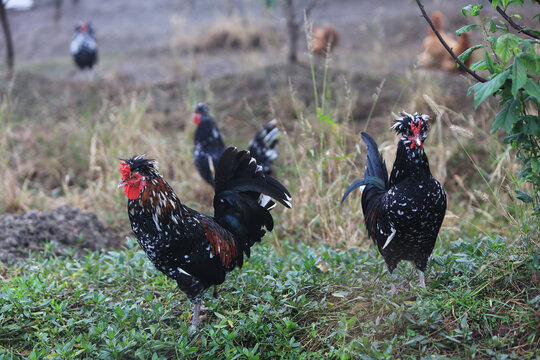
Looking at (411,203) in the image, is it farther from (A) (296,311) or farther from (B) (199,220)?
(B) (199,220)

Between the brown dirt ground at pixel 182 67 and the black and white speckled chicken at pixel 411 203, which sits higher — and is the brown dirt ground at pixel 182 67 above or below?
above

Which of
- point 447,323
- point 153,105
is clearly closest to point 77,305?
point 447,323

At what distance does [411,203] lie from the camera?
3156 mm

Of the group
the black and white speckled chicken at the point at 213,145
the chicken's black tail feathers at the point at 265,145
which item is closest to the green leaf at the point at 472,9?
the black and white speckled chicken at the point at 213,145

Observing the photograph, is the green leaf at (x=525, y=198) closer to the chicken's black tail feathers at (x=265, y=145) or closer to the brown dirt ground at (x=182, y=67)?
the brown dirt ground at (x=182, y=67)

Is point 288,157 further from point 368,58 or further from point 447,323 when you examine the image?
point 368,58

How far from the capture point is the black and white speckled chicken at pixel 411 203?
10.4ft

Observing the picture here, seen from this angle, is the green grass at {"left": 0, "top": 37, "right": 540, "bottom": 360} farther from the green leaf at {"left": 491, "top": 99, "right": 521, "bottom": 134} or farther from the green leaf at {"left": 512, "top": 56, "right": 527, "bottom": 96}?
Answer: the green leaf at {"left": 512, "top": 56, "right": 527, "bottom": 96}

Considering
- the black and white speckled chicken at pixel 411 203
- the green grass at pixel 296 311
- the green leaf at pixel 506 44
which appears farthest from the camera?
the black and white speckled chicken at pixel 411 203

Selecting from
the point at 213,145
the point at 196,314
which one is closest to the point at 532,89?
the point at 196,314

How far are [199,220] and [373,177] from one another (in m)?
1.27

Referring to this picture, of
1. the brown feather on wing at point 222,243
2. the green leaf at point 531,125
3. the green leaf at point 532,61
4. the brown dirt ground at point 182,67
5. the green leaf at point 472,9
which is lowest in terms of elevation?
the brown feather on wing at point 222,243

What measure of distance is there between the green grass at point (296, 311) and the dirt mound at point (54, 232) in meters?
0.60

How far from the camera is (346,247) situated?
184 inches
